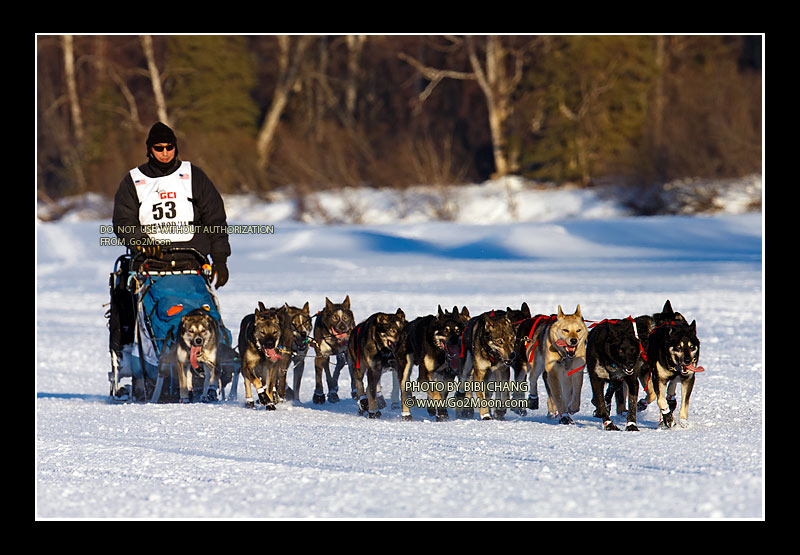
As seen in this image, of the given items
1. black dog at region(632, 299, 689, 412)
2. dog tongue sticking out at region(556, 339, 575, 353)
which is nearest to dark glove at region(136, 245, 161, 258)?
dog tongue sticking out at region(556, 339, 575, 353)

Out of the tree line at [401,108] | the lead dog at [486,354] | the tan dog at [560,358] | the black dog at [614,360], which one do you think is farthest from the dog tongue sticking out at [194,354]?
the tree line at [401,108]

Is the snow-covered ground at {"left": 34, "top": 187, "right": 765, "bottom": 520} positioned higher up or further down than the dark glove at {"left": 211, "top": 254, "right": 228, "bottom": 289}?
further down

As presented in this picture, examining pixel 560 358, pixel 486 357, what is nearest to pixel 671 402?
pixel 560 358

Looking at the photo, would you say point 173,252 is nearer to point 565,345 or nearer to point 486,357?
point 486,357

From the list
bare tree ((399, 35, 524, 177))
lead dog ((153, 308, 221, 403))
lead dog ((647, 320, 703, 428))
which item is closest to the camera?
lead dog ((647, 320, 703, 428))

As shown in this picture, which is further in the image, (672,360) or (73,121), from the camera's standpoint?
(73,121)

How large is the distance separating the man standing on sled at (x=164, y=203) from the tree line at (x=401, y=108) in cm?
1860

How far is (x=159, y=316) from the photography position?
7285mm

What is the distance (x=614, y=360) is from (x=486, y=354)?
0.73m

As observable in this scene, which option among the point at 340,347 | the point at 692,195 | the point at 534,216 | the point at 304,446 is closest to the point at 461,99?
the point at 534,216

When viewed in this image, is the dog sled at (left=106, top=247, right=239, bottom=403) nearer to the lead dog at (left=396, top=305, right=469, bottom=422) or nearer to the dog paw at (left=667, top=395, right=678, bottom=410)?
the lead dog at (left=396, top=305, right=469, bottom=422)

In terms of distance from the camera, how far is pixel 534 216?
85.1 ft

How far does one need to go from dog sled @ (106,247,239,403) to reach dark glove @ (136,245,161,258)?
0.03 metres

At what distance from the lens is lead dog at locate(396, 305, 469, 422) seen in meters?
6.67
